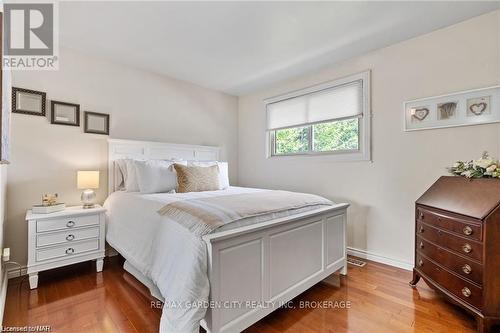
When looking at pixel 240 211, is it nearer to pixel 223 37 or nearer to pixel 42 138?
pixel 223 37

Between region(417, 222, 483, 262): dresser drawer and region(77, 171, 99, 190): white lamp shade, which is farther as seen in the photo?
region(77, 171, 99, 190): white lamp shade

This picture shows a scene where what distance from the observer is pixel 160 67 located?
3.15 m

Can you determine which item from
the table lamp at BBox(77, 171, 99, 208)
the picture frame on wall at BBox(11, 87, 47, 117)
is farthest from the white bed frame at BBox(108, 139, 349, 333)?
the picture frame on wall at BBox(11, 87, 47, 117)

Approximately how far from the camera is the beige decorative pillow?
2.62m

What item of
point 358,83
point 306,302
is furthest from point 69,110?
point 358,83

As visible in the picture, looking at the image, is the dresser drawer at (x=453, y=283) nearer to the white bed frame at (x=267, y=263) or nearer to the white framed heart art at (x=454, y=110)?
the white bed frame at (x=267, y=263)

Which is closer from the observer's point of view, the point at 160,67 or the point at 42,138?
the point at 42,138

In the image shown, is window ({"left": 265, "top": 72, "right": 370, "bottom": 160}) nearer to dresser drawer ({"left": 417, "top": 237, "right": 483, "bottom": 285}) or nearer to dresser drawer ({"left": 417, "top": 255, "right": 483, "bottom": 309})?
dresser drawer ({"left": 417, "top": 237, "right": 483, "bottom": 285})

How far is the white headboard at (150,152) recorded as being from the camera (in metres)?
2.87

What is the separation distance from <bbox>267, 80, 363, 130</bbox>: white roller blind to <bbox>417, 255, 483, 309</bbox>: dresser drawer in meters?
1.69

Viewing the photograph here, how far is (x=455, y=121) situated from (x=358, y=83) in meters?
1.06

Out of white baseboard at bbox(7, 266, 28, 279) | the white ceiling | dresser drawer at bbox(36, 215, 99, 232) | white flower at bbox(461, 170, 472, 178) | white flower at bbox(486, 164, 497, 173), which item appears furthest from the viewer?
white baseboard at bbox(7, 266, 28, 279)

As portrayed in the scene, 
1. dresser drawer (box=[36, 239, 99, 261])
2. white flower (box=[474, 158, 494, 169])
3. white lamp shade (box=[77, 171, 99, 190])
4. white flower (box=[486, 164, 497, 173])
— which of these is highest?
white flower (box=[474, 158, 494, 169])

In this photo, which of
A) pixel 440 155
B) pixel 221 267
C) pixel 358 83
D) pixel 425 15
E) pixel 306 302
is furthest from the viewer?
pixel 358 83
